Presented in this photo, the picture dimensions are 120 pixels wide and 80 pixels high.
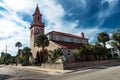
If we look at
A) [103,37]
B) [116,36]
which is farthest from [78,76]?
[116,36]

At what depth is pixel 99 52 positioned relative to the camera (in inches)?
1469

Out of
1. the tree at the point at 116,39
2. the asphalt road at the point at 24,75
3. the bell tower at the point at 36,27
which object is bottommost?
the asphalt road at the point at 24,75

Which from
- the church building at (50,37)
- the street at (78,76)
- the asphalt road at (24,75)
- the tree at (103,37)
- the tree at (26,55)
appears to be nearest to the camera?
the street at (78,76)

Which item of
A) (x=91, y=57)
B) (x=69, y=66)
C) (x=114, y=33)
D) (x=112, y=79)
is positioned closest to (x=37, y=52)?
(x=91, y=57)

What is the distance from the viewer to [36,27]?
50.1 metres

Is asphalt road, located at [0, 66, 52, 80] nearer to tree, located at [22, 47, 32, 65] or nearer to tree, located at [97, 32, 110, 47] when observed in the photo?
tree, located at [22, 47, 32, 65]

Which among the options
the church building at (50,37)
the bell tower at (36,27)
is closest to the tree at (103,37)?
the church building at (50,37)

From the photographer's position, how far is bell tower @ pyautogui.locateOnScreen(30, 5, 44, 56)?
49750 mm

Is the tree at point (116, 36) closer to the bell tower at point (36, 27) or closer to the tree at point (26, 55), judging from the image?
the bell tower at point (36, 27)

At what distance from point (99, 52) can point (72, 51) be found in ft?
22.0

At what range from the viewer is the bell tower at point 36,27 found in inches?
1959

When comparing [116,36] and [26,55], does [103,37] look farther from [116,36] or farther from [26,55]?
[26,55]

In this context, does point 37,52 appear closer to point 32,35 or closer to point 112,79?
point 32,35

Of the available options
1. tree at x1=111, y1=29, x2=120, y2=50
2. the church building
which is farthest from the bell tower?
tree at x1=111, y1=29, x2=120, y2=50
